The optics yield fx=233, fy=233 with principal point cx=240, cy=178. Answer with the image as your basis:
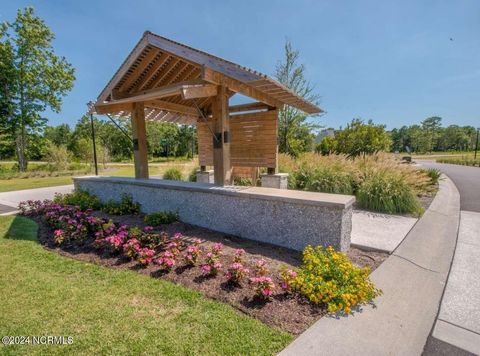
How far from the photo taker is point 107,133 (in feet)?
124

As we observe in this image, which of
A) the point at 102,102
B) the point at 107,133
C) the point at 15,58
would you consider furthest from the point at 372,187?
the point at 107,133

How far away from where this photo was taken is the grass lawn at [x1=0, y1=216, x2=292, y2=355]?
191 cm

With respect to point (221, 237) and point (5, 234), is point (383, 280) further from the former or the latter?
point (5, 234)

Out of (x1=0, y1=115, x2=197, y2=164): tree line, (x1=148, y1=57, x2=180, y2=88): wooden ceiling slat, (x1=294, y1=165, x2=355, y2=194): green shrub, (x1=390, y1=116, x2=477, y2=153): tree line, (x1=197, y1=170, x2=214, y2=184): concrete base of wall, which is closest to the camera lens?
(x1=148, y1=57, x2=180, y2=88): wooden ceiling slat

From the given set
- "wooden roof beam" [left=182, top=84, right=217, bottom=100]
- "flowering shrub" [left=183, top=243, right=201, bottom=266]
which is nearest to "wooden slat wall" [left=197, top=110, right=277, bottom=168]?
"wooden roof beam" [left=182, top=84, right=217, bottom=100]

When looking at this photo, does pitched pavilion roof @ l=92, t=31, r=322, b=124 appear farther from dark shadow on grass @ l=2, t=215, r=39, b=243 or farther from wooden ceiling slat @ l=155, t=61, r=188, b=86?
dark shadow on grass @ l=2, t=215, r=39, b=243

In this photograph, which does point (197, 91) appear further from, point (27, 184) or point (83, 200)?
point (27, 184)

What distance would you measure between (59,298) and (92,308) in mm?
500

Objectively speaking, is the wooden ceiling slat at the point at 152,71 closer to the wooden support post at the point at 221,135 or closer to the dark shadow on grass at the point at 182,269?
the wooden support post at the point at 221,135

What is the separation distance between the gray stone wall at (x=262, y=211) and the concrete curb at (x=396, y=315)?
798mm

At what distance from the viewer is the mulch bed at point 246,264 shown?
89.3 inches

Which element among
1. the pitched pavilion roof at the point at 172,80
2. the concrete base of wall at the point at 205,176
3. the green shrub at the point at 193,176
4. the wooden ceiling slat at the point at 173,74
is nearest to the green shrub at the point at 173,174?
the green shrub at the point at 193,176

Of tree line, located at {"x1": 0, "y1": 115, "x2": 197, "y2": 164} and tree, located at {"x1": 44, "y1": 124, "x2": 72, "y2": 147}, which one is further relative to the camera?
tree, located at {"x1": 44, "y1": 124, "x2": 72, "y2": 147}

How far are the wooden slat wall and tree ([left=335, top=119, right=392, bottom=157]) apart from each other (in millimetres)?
7334
